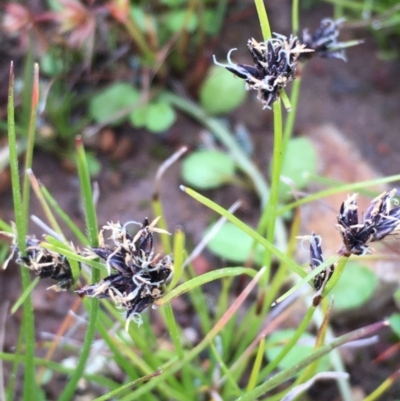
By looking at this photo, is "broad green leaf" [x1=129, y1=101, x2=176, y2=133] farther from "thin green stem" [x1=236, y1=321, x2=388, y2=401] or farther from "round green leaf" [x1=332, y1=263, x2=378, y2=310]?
"thin green stem" [x1=236, y1=321, x2=388, y2=401]

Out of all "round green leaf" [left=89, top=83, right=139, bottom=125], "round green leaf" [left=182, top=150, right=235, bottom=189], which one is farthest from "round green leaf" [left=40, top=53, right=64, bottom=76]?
"round green leaf" [left=182, top=150, right=235, bottom=189]

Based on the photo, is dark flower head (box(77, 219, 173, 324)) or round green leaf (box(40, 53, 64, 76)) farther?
round green leaf (box(40, 53, 64, 76))

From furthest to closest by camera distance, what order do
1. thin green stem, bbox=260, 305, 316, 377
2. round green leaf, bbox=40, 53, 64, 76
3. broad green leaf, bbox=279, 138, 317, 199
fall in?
round green leaf, bbox=40, 53, 64, 76, broad green leaf, bbox=279, 138, 317, 199, thin green stem, bbox=260, 305, 316, 377

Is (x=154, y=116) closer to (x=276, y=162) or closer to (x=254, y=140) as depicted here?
(x=254, y=140)

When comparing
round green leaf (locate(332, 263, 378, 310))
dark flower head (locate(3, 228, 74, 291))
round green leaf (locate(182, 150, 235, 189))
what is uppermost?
dark flower head (locate(3, 228, 74, 291))

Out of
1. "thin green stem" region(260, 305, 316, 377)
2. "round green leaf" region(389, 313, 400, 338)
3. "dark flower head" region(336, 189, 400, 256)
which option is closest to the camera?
"dark flower head" region(336, 189, 400, 256)

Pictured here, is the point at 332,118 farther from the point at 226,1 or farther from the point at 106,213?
the point at 106,213

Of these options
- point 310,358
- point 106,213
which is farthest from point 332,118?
point 310,358
